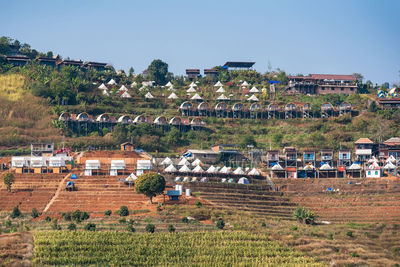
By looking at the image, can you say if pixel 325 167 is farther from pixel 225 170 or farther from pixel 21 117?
pixel 21 117

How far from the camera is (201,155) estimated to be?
113062 mm

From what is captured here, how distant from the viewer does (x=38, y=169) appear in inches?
3930

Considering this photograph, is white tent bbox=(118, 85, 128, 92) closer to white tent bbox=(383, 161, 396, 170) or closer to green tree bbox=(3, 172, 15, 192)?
green tree bbox=(3, 172, 15, 192)

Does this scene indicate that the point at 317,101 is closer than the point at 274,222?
No

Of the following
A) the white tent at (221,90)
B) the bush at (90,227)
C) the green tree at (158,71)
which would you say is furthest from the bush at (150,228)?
the green tree at (158,71)

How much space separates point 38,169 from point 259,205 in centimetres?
2990

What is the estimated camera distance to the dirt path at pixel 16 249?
64188 millimetres

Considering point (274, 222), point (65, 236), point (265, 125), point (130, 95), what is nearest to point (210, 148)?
point (265, 125)

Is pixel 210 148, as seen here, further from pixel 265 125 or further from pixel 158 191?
pixel 158 191

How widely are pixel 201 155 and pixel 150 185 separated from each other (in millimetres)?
25868

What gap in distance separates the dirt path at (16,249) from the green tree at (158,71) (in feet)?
282

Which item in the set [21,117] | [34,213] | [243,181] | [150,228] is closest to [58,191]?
[34,213]

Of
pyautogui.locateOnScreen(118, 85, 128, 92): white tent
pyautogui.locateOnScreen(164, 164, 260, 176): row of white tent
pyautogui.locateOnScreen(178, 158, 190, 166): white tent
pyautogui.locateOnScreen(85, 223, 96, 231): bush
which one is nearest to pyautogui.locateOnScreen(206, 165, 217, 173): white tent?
pyautogui.locateOnScreen(164, 164, 260, 176): row of white tent

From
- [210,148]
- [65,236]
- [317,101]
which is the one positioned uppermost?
[317,101]
